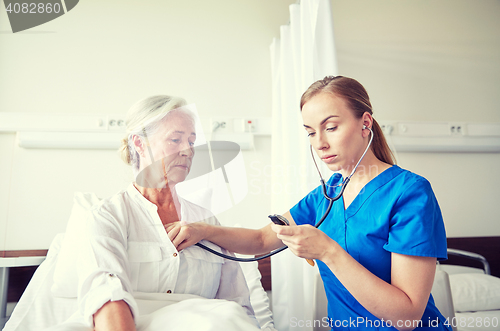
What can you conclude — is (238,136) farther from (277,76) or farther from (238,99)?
(277,76)

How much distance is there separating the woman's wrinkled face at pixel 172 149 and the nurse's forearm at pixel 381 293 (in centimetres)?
50

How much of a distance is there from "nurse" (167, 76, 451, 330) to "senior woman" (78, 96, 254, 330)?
7 cm

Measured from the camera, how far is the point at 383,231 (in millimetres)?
853

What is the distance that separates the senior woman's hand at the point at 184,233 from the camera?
97cm

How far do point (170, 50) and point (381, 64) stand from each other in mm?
1469

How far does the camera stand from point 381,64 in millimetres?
2322

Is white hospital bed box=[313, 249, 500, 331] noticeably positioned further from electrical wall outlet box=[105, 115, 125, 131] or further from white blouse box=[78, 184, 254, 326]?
electrical wall outlet box=[105, 115, 125, 131]

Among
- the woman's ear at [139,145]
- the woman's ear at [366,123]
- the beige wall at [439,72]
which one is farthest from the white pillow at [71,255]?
the beige wall at [439,72]

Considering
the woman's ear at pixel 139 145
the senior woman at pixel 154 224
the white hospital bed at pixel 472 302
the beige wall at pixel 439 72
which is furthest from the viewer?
the beige wall at pixel 439 72

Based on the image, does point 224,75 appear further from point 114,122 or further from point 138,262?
point 138,262

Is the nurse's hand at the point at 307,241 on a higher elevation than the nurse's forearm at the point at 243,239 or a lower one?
higher

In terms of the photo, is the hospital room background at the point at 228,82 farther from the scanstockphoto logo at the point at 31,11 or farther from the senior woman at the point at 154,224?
the senior woman at the point at 154,224

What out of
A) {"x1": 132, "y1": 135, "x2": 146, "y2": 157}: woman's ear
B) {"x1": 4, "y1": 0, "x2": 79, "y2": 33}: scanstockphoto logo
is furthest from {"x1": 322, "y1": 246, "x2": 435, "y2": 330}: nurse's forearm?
{"x1": 4, "y1": 0, "x2": 79, "y2": 33}: scanstockphoto logo

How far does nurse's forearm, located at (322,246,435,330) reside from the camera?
2.44ft
